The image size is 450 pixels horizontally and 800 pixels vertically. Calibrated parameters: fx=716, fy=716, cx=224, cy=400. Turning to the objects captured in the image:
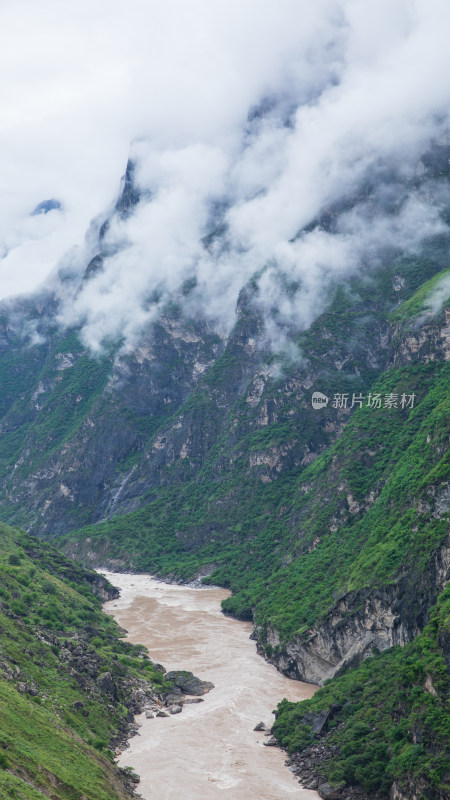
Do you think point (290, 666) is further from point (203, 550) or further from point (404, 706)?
point (203, 550)

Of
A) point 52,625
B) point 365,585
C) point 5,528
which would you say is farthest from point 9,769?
point 5,528

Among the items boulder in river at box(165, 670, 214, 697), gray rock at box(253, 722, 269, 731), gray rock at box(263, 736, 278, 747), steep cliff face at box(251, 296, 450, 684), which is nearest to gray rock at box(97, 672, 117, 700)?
boulder in river at box(165, 670, 214, 697)

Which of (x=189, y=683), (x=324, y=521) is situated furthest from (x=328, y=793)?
(x=324, y=521)

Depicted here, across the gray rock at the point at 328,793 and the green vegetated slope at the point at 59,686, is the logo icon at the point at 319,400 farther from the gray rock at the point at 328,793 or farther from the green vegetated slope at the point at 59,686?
the gray rock at the point at 328,793

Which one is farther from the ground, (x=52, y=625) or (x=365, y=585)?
(x=365, y=585)

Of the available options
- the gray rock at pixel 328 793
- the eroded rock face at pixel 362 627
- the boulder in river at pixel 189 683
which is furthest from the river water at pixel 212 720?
the eroded rock face at pixel 362 627
